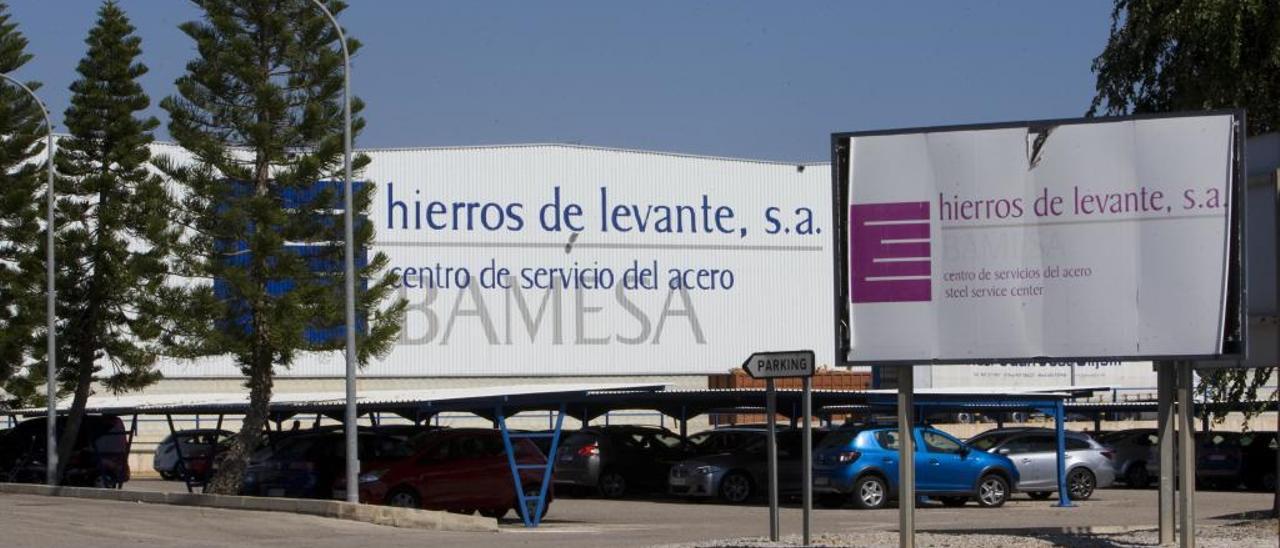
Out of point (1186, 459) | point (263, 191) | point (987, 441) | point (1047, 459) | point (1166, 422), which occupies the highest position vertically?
point (263, 191)

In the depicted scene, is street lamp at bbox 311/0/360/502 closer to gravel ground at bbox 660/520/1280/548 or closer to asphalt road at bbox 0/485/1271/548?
asphalt road at bbox 0/485/1271/548

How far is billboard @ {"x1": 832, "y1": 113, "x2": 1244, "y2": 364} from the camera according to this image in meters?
15.1

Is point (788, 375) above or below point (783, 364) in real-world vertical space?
below

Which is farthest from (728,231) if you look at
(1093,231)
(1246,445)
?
(1093,231)

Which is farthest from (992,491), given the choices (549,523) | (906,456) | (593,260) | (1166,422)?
(593,260)

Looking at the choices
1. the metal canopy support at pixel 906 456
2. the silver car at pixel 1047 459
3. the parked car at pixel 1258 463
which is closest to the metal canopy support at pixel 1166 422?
the metal canopy support at pixel 906 456

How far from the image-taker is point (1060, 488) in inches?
1228

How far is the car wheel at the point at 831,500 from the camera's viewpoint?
99.2 feet

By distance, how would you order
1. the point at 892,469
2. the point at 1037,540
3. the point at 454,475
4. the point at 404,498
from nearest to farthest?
1. the point at 1037,540
2. the point at 404,498
3. the point at 454,475
4. the point at 892,469

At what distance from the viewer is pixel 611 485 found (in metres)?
34.0

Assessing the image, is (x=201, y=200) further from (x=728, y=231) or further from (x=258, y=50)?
(x=728, y=231)

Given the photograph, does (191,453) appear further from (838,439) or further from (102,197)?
(838,439)

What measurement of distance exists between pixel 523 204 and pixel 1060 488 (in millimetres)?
34131

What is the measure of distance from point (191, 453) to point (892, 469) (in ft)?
63.8
